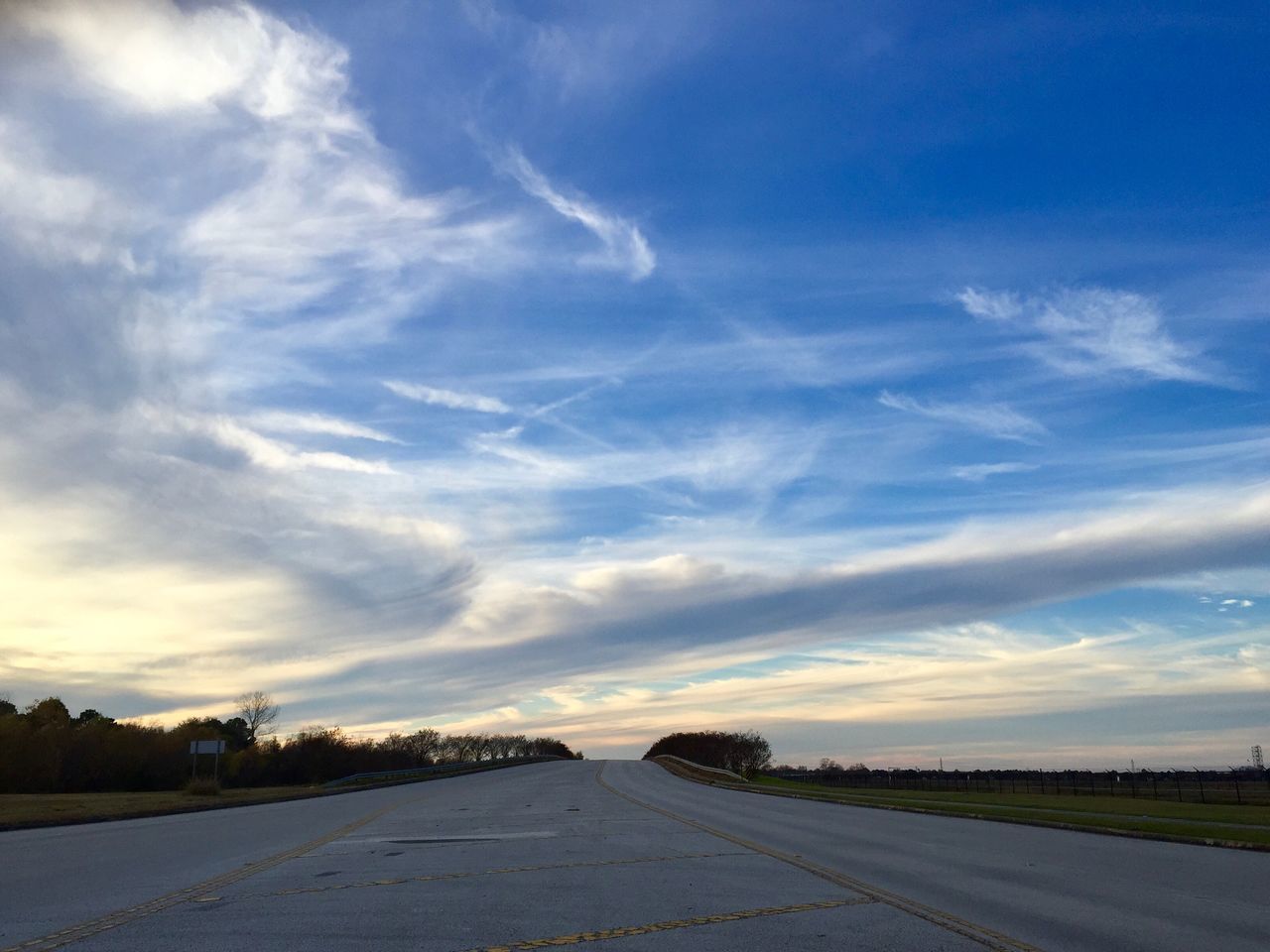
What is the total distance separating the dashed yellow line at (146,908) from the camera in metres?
9.34

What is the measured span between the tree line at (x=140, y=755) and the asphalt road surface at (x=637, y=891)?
4347cm

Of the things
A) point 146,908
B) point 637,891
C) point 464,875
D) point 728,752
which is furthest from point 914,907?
point 728,752

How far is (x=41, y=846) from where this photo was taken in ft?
67.4

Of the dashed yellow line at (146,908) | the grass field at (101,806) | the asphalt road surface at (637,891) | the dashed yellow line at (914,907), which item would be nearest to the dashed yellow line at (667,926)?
the asphalt road surface at (637,891)

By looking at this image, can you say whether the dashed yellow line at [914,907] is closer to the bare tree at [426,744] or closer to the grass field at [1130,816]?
the grass field at [1130,816]

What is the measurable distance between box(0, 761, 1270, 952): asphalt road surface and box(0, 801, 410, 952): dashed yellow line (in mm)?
47

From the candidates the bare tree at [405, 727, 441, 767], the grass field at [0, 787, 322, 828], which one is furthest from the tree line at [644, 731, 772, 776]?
the grass field at [0, 787, 322, 828]

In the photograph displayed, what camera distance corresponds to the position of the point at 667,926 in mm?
9789

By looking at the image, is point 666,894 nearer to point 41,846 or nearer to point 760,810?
point 41,846

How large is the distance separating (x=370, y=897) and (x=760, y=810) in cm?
1971

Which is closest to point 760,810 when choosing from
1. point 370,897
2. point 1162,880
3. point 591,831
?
point 591,831

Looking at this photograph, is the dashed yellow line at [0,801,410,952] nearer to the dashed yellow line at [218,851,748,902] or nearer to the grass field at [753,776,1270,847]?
the dashed yellow line at [218,851,748,902]

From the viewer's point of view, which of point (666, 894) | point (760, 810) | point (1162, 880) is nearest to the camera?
point (666, 894)

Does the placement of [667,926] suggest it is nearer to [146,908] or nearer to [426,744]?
[146,908]
